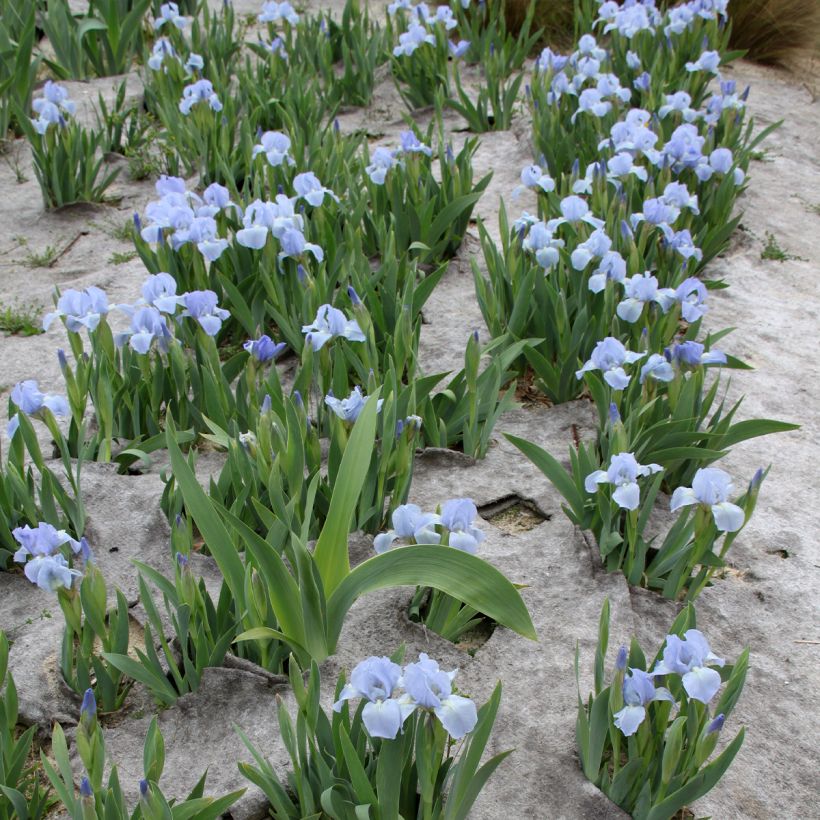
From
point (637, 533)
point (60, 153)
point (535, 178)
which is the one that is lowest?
point (637, 533)

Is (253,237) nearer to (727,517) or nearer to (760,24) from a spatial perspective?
(727,517)

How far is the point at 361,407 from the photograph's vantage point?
2.11m

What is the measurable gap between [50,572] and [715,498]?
4.06 feet

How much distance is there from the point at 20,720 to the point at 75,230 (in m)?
2.41

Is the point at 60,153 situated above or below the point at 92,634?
above

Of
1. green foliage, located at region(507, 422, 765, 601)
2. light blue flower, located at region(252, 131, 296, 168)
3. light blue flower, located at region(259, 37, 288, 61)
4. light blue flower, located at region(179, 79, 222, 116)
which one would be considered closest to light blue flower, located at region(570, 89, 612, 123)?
light blue flower, located at region(252, 131, 296, 168)

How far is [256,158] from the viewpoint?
3389 millimetres

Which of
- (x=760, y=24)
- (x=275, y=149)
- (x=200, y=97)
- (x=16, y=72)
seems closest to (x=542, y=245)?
(x=275, y=149)

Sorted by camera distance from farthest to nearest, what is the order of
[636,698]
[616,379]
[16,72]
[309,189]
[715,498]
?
1. [16,72]
2. [309,189]
3. [616,379]
4. [715,498]
5. [636,698]

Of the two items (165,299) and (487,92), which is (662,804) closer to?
(165,299)

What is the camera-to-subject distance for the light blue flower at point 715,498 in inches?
71.0

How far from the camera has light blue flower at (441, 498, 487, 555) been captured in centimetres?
172

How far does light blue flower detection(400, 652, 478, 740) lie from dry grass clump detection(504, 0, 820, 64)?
189 inches

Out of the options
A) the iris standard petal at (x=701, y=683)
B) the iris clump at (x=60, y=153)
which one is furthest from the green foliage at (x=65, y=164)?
the iris standard petal at (x=701, y=683)
